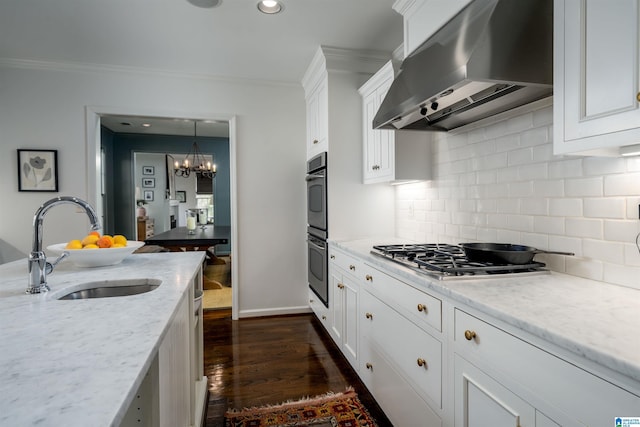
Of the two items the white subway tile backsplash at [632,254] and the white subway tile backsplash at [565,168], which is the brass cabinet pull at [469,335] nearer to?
the white subway tile backsplash at [632,254]

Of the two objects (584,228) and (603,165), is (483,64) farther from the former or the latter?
(584,228)

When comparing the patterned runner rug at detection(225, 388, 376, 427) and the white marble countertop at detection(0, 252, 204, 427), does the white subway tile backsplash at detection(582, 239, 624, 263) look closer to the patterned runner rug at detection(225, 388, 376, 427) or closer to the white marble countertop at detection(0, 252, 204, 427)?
the patterned runner rug at detection(225, 388, 376, 427)

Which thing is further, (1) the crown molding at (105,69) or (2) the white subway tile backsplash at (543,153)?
(1) the crown molding at (105,69)

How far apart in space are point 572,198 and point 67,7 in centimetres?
319

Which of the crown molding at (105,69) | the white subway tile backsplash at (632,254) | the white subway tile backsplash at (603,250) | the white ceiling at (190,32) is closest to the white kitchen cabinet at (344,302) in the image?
the white subway tile backsplash at (603,250)

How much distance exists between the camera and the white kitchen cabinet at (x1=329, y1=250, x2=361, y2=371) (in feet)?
7.61

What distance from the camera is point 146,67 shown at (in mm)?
3402

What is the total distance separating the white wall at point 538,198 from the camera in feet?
4.31

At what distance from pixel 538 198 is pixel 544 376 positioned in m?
1.01

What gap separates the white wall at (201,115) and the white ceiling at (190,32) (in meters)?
0.18

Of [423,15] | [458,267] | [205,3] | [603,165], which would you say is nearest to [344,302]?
[458,267]

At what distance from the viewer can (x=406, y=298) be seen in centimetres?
159

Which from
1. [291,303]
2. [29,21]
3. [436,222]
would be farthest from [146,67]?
[436,222]

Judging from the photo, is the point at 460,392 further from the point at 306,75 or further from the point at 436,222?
the point at 306,75
